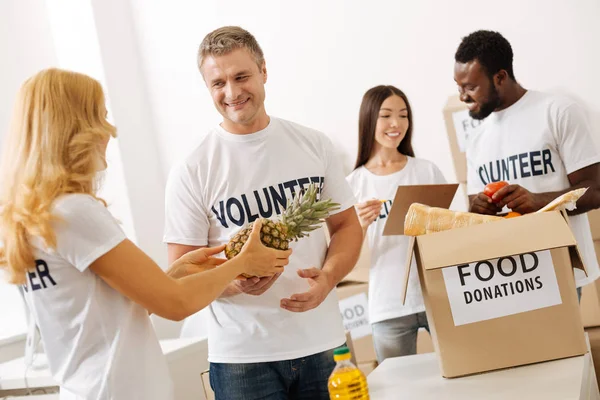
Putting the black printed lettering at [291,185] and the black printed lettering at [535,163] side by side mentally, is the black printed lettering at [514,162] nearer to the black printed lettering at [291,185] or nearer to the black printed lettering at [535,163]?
the black printed lettering at [535,163]

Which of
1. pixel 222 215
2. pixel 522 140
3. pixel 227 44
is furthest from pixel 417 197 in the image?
pixel 227 44

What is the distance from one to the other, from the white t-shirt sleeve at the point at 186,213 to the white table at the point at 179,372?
100 centimetres

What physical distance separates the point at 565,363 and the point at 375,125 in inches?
68.1

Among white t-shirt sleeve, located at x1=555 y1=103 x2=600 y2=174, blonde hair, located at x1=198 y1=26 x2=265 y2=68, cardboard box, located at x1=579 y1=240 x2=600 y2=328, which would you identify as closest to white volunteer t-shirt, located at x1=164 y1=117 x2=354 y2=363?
blonde hair, located at x1=198 y1=26 x2=265 y2=68

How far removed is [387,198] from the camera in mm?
2895

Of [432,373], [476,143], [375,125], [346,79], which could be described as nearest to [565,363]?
[432,373]

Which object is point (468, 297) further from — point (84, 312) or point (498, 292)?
point (84, 312)

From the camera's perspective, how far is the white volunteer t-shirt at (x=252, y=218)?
1.83 meters

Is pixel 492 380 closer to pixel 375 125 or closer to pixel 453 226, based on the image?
pixel 453 226

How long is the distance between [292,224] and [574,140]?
41.7 inches

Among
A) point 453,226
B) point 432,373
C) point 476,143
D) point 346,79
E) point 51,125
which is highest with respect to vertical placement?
point 346,79

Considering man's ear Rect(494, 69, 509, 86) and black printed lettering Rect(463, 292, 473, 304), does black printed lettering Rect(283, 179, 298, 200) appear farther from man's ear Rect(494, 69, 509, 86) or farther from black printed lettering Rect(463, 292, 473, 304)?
man's ear Rect(494, 69, 509, 86)

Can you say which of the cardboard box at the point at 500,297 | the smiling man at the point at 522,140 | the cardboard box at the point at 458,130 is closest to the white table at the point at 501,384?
the cardboard box at the point at 500,297

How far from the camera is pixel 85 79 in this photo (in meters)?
1.51
